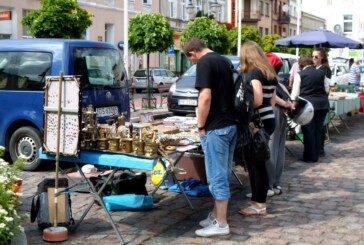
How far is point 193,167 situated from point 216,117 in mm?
2145

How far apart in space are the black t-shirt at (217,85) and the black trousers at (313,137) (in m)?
4.63

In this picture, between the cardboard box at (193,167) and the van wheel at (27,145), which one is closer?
the cardboard box at (193,167)

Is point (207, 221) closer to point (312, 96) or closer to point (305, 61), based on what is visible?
point (312, 96)

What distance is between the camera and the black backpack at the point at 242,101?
17.4 feet

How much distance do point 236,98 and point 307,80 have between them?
447cm

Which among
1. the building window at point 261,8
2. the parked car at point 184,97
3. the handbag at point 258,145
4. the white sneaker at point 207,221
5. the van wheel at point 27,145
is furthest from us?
the building window at point 261,8

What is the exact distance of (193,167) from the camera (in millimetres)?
7266

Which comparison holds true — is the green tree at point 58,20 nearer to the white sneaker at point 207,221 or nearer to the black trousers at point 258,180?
the black trousers at point 258,180

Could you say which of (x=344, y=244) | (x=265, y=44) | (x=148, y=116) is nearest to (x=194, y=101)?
(x=148, y=116)

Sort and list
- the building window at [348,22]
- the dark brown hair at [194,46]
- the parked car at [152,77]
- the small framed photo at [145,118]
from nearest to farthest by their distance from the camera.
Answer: the dark brown hair at [194,46]
the small framed photo at [145,118]
the parked car at [152,77]
the building window at [348,22]

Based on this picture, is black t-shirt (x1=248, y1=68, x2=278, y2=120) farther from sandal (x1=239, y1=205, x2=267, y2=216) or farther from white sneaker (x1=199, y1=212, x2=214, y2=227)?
white sneaker (x1=199, y1=212, x2=214, y2=227)

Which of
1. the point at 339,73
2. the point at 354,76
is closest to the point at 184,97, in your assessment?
the point at 354,76

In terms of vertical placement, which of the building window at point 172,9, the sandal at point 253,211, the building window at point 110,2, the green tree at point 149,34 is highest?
the building window at point 172,9

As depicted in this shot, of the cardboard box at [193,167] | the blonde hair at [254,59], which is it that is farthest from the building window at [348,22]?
the blonde hair at [254,59]
